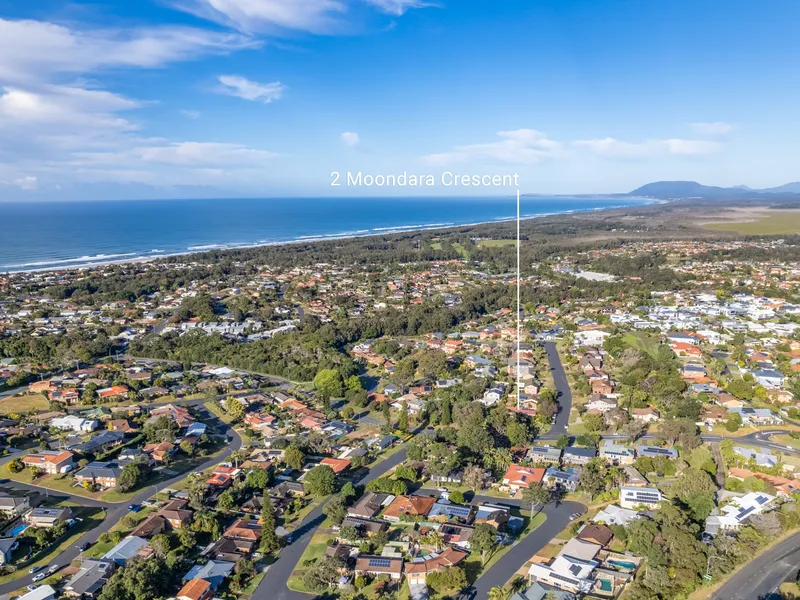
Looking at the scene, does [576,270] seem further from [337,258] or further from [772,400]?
[772,400]

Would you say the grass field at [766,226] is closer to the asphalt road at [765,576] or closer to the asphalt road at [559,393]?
the asphalt road at [559,393]

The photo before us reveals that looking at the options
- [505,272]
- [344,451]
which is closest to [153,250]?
[505,272]

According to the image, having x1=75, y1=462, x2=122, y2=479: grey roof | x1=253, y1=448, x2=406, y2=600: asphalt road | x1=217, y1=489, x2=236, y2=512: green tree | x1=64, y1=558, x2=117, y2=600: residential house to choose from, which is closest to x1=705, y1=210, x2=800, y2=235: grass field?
x1=253, y1=448, x2=406, y2=600: asphalt road

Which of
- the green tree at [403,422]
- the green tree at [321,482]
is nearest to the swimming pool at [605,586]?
the green tree at [321,482]

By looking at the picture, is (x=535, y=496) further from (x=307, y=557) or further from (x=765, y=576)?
(x=307, y=557)

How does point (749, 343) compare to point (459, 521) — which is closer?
point (459, 521)
